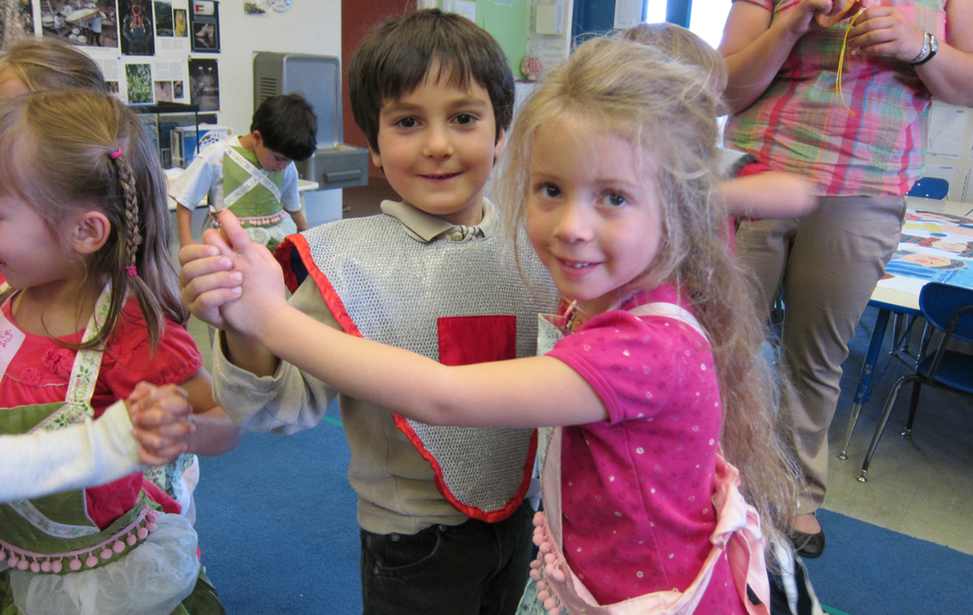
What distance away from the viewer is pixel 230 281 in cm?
71

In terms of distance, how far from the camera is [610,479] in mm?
771

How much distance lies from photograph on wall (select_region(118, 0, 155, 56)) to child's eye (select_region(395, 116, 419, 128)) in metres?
2.93

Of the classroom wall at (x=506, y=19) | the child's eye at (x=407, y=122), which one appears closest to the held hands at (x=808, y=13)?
the child's eye at (x=407, y=122)

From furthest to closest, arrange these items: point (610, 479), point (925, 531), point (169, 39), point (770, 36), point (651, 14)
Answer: point (651, 14), point (169, 39), point (925, 531), point (770, 36), point (610, 479)

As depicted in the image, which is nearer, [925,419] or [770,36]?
[770,36]

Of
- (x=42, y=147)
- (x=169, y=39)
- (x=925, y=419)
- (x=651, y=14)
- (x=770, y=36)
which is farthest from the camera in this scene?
(x=651, y=14)

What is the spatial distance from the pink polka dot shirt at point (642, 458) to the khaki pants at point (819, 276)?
92 centimetres

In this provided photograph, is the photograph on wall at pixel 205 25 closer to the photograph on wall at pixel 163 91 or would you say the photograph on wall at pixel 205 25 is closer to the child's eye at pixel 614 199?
the photograph on wall at pixel 163 91

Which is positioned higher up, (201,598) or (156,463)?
(156,463)

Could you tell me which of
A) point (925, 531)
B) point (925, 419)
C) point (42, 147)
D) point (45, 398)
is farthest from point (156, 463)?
point (925, 419)

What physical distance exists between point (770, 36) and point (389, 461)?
119 cm

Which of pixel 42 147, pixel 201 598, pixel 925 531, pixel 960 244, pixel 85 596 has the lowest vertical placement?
pixel 925 531

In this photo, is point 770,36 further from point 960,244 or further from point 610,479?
point 960,244

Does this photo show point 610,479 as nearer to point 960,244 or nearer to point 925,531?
point 925,531
